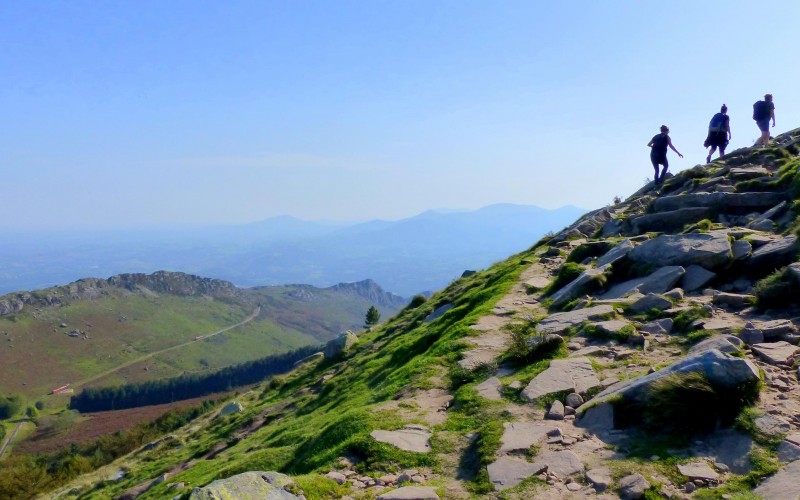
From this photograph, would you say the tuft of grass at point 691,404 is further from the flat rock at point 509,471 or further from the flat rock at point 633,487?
the flat rock at point 509,471

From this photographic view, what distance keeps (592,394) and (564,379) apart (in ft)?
2.74

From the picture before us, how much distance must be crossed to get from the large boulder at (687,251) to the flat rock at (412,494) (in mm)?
11293

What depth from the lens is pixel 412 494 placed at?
7.77 meters

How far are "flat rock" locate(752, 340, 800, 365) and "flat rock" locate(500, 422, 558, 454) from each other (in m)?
4.08

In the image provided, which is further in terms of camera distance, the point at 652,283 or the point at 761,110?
the point at 761,110

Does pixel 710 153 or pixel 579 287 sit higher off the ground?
pixel 710 153

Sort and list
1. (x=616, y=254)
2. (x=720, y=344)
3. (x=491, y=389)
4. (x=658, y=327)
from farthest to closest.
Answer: (x=616, y=254) → (x=658, y=327) → (x=491, y=389) → (x=720, y=344)

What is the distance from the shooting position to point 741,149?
104ft

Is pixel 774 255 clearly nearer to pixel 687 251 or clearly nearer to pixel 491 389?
pixel 687 251

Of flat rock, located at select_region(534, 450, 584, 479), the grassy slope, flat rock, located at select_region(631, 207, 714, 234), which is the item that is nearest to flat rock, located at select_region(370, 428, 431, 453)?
the grassy slope

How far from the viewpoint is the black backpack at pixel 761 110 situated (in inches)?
1196

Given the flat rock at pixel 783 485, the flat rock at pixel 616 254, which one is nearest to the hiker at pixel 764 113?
the flat rock at pixel 616 254

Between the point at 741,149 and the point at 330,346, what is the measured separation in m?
26.6

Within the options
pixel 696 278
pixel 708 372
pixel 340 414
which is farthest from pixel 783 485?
pixel 340 414
